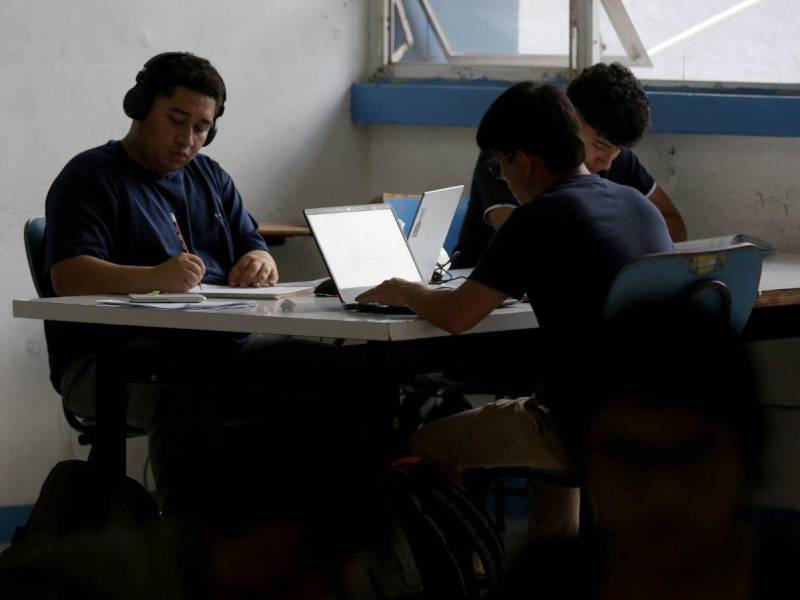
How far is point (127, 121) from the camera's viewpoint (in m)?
3.54

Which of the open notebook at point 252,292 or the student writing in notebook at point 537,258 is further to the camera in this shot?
the open notebook at point 252,292

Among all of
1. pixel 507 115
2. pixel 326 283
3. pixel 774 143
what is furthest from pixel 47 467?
pixel 774 143

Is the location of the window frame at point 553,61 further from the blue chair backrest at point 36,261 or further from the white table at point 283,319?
the blue chair backrest at point 36,261

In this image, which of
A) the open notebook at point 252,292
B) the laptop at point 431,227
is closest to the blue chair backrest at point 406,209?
the laptop at point 431,227

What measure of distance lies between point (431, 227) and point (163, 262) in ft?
1.96

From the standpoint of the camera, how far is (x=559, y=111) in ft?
7.52

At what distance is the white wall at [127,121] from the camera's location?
3.27 m

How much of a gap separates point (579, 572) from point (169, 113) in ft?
7.23

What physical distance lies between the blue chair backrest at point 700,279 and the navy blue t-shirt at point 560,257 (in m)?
0.10

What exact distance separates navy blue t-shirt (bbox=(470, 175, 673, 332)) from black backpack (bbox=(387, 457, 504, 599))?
0.35 metres

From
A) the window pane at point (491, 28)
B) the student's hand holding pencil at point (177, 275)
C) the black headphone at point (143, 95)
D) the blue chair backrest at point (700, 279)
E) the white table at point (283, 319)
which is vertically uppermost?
the window pane at point (491, 28)

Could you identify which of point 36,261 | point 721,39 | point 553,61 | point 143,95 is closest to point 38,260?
point 36,261

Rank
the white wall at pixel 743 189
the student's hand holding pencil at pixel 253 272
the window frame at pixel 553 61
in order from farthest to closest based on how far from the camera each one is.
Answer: the window frame at pixel 553 61 < the white wall at pixel 743 189 < the student's hand holding pencil at pixel 253 272

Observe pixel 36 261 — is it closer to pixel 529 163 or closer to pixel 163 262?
pixel 163 262
